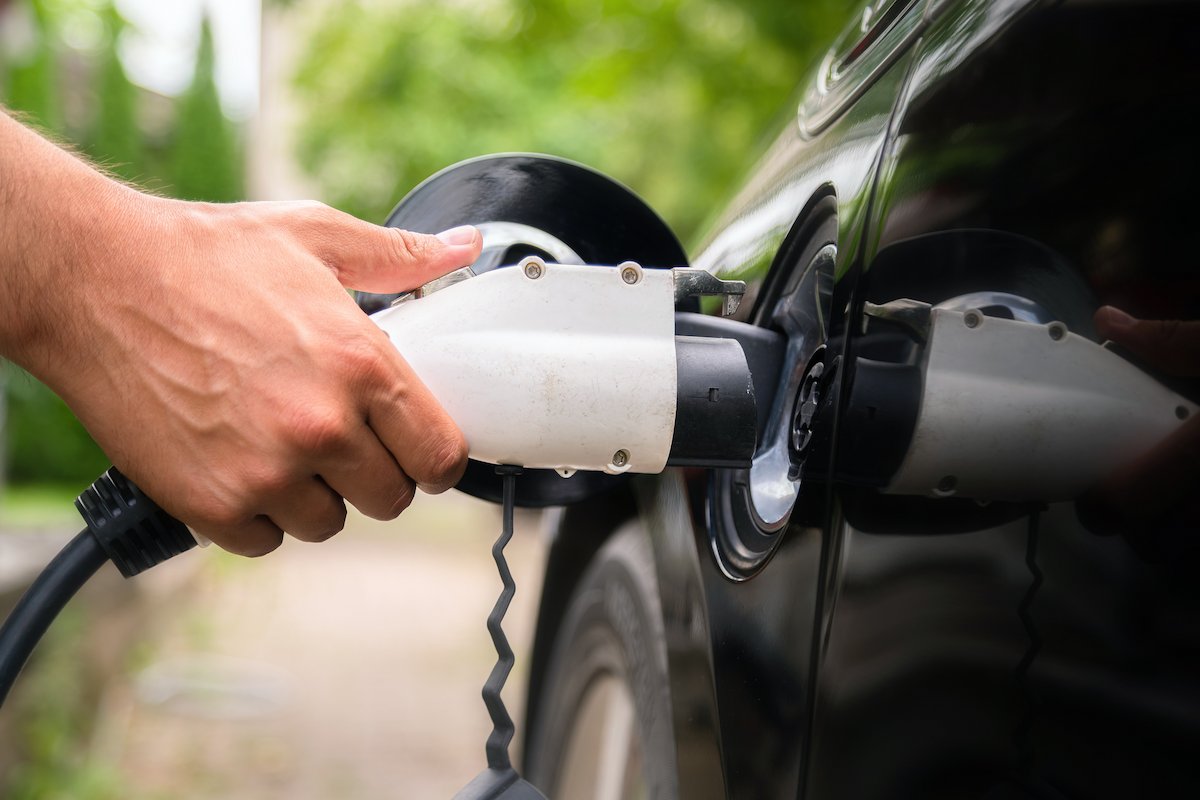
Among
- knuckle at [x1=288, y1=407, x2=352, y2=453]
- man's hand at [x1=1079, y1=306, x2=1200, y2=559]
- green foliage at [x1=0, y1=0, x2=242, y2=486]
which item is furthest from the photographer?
green foliage at [x1=0, y1=0, x2=242, y2=486]

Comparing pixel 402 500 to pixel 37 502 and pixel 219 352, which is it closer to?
pixel 219 352

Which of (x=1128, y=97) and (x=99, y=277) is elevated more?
(x=1128, y=97)

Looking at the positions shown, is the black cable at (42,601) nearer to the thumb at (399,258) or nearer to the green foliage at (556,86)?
the thumb at (399,258)

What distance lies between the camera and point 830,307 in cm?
105

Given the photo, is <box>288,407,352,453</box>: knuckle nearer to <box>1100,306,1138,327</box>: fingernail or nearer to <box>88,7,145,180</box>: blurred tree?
<box>1100,306,1138,327</box>: fingernail

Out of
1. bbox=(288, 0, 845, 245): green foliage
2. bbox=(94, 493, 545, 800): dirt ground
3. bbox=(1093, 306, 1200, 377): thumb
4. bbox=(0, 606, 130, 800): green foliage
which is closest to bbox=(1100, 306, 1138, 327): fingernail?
bbox=(1093, 306, 1200, 377): thumb

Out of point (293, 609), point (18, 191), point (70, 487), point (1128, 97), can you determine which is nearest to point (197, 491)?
point (18, 191)

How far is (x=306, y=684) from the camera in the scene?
20.6ft

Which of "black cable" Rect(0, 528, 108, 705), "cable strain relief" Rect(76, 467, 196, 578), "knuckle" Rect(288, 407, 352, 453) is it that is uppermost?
"knuckle" Rect(288, 407, 352, 453)

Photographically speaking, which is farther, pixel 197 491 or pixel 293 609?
pixel 293 609

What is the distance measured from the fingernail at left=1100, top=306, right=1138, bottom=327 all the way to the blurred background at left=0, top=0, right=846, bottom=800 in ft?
4.19

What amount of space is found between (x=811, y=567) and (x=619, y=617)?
0.66 meters

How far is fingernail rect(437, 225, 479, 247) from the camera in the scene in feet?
3.78

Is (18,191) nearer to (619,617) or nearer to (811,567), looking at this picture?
(811,567)
